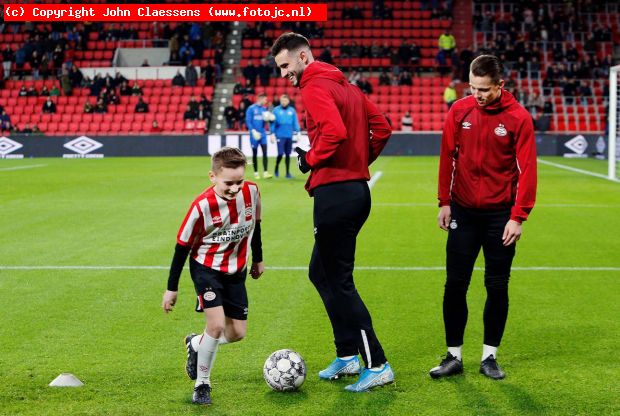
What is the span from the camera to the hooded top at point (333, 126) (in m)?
5.06

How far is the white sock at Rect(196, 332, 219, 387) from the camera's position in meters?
5.21

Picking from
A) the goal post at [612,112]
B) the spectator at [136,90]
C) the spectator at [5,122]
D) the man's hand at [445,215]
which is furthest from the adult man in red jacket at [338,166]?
the spectator at [136,90]

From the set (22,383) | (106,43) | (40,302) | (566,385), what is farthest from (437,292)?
(106,43)

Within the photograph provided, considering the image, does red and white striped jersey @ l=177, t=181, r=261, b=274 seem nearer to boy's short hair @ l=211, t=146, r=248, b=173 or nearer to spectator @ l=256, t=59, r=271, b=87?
boy's short hair @ l=211, t=146, r=248, b=173

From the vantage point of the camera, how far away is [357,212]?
531 centimetres

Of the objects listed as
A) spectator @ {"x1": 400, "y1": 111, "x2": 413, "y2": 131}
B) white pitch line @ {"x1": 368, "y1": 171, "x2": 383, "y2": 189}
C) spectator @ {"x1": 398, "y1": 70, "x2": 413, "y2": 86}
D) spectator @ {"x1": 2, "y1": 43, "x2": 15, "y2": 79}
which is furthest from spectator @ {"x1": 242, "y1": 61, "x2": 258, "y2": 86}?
white pitch line @ {"x1": 368, "y1": 171, "x2": 383, "y2": 189}

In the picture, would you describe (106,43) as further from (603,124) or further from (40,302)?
(40,302)

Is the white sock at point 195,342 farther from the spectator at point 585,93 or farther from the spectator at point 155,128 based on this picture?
the spectator at point 585,93

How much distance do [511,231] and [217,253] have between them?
5.64 ft

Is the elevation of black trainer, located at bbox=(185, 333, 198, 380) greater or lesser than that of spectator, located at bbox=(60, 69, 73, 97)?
lesser

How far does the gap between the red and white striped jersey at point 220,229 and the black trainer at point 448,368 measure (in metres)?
1.36

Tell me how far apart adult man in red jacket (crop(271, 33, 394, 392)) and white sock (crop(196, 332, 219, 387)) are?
2.52 feet

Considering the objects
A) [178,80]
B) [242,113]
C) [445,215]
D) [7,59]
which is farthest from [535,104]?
[445,215]

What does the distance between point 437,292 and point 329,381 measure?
9.90 feet
